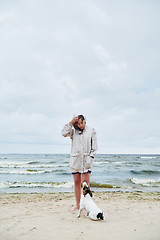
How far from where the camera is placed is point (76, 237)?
310 centimetres

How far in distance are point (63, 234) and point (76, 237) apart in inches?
9.7

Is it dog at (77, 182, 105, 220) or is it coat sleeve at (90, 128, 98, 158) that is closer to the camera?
dog at (77, 182, 105, 220)

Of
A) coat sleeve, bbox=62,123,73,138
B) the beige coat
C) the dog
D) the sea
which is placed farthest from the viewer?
the sea

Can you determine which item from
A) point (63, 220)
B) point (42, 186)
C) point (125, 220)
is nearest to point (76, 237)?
point (63, 220)

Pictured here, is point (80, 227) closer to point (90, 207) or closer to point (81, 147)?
point (90, 207)

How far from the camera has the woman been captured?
4.25 metres

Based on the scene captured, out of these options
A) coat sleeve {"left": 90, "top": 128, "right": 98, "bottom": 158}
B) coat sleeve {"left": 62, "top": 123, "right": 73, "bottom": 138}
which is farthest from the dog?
coat sleeve {"left": 62, "top": 123, "right": 73, "bottom": 138}

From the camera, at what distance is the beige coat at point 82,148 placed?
4246mm

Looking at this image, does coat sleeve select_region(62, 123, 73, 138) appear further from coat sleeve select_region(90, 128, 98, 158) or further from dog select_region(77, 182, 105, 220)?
dog select_region(77, 182, 105, 220)

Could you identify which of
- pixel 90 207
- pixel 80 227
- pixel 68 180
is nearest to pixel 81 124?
pixel 90 207

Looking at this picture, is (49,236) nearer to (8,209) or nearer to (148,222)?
(148,222)

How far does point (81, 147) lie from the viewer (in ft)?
14.1

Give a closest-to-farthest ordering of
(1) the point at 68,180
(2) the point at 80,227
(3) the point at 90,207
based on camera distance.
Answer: (2) the point at 80,227, (3) the point at 90,207, (1) the point at 68,180

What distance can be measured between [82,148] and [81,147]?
3 cm
